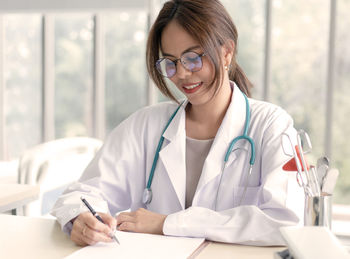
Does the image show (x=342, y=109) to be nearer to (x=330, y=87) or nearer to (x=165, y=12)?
(x=330, y=87)

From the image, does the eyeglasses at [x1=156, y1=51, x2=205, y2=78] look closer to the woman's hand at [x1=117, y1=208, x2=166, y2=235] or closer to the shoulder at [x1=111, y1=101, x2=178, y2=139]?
the shoulder at [x1=111, y1=101, x2=178, y2=139]

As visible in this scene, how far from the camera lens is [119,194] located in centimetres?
167

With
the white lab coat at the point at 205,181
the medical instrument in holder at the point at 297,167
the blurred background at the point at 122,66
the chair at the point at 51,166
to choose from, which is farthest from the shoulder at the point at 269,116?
the blurred background at the point at 122,66

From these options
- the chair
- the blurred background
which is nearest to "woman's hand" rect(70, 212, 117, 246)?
the chair

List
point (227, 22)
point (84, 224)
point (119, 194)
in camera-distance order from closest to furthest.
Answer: point (84, 224) < point (227, 22) < point (119, 194)

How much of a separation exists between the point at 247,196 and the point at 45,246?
1.95 ft

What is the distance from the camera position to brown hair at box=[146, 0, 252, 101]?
1465 mm

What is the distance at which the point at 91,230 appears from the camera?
1.22 metres

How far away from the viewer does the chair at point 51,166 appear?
2.05 metres

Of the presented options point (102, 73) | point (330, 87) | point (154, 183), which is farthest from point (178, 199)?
point (102, 73)

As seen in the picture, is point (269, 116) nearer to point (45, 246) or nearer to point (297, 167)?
point (297, 167)

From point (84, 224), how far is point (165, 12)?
0.69m

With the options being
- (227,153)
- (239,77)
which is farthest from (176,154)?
(239,77)

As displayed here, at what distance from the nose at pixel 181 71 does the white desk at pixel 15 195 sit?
2.29 ft
